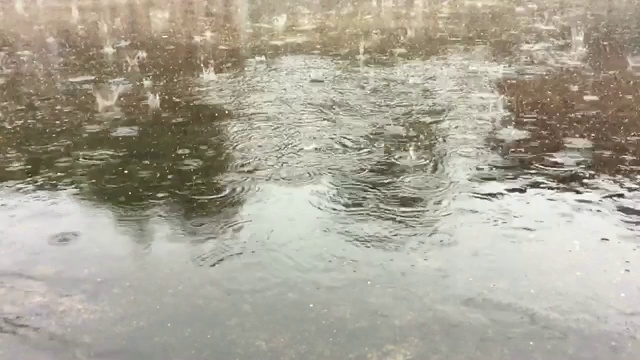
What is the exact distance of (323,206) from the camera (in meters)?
7.29

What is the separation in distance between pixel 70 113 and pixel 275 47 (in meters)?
5.95

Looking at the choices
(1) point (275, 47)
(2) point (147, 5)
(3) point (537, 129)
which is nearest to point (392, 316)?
(3) point (537, 129)

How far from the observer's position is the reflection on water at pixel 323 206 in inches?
210

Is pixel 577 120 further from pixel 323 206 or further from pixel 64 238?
pixel 64 238

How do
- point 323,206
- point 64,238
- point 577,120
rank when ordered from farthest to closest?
1. point 577,120
2. point 323,206
3. point 64,238

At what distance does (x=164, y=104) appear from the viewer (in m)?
10.9

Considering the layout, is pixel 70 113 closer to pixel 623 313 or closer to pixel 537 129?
pixel 537 129

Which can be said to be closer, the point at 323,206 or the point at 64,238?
the point at 64,238

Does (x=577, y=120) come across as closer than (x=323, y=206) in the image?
No

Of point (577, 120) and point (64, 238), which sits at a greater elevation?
point (577, 120)

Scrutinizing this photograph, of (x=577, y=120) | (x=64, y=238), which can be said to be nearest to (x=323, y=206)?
(x=64, y=238)

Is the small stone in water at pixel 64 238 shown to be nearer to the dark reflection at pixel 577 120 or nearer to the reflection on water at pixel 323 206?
the reflection on water at pixel 323 206

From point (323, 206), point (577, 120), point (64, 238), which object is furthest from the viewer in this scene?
point (577, 120)

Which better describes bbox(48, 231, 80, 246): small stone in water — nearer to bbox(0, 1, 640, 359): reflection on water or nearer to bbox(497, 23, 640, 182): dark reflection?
bbox(0, 1, 640, 359): reflection on water
